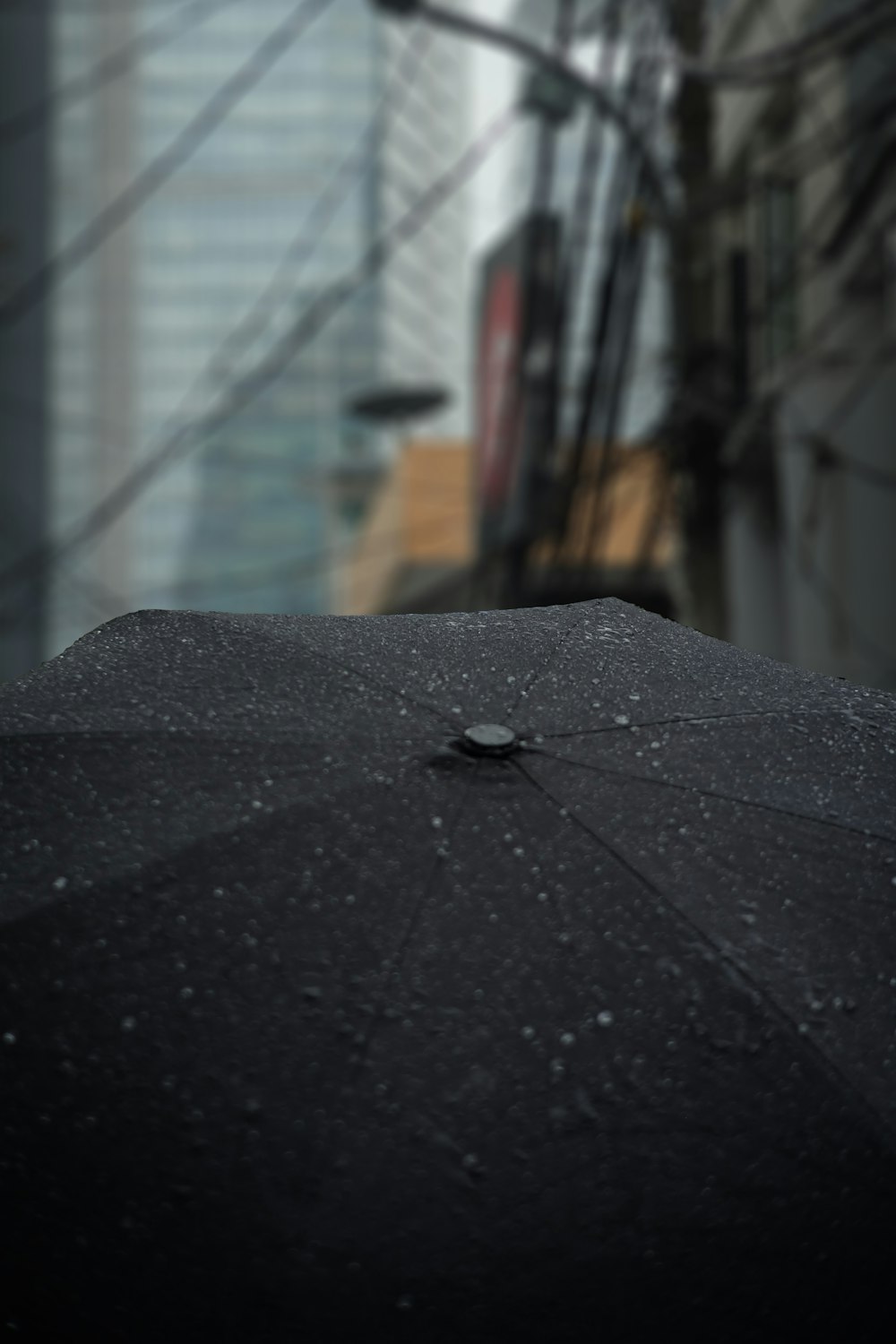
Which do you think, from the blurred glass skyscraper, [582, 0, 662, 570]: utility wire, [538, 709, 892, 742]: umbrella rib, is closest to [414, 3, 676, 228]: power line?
[582, 0, 662, 570]: utility wire

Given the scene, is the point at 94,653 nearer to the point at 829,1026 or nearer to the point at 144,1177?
the point at 144,1177

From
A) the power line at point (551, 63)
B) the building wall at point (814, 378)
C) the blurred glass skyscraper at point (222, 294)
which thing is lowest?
the blurred glass skyscraper at point (222, 294)

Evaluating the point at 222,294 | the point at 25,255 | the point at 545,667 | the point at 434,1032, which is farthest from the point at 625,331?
the point at 222,294

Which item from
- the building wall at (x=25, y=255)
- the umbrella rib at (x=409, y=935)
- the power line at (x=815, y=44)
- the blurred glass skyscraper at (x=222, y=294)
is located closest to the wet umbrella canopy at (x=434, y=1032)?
the umbrella rib at (x=409, y=935)

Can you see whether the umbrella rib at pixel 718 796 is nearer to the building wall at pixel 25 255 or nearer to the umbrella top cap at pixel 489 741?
the umbrella top cap at pixel 489 741

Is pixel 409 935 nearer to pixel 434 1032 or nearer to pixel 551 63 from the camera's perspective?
pixel 434 1032

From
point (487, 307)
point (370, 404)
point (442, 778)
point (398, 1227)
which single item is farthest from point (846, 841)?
point (370, 404)
